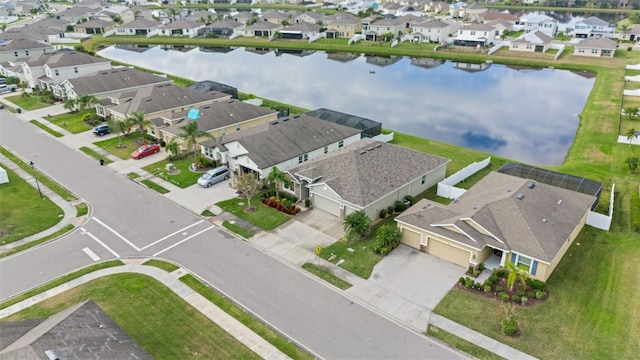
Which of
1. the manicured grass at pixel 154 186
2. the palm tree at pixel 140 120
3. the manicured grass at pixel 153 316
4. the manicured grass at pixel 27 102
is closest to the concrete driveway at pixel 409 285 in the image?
the manicured grass at pixel 153 316

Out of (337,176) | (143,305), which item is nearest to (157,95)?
(337,176)

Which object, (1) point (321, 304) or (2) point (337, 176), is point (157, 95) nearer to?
(2) point (337, 176)

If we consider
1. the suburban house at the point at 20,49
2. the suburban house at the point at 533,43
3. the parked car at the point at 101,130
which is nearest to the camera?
the parked car at the point at 101,130

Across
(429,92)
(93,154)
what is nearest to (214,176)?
(93,154)

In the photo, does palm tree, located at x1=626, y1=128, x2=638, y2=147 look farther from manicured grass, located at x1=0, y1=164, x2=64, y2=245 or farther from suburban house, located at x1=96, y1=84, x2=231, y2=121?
manicured grass, located at x1=0, y1=164, x2=64, y2=245

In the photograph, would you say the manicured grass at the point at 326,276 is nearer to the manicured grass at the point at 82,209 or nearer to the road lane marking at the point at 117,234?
the road lane marking at the point at 117,234

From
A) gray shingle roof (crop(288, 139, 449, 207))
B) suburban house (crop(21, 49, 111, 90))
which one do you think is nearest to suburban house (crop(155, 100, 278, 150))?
gray shingle roof (crop(288, 139, 449, 207))
